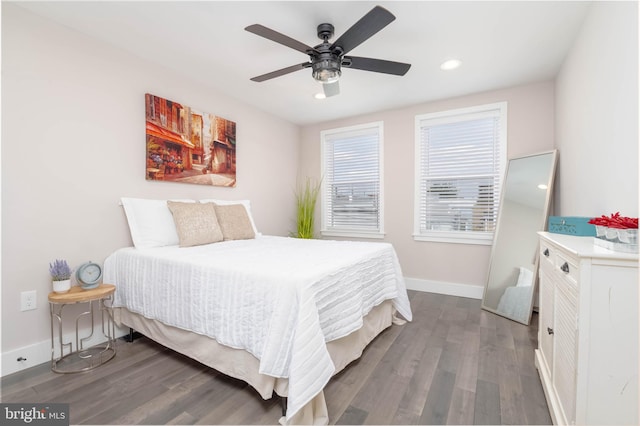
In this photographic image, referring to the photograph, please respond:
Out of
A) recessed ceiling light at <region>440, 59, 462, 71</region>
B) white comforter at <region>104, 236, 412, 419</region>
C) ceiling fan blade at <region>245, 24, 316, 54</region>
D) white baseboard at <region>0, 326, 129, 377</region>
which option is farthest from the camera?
recessed ceiling light at <region>440, 59, 462, 71</region>

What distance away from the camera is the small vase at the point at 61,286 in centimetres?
201

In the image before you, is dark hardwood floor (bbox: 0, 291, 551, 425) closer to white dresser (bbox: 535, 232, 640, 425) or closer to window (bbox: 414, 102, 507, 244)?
white dresser (bbox: 535, 232, 640, 425)

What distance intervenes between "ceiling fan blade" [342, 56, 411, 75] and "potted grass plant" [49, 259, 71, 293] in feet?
8.14

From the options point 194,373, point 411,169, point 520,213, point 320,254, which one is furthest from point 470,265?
point 194,373

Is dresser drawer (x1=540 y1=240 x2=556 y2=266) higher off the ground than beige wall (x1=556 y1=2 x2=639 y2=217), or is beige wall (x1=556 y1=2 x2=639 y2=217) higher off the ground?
beige wall (x1=556 y1=2 x2=639 y2=217)

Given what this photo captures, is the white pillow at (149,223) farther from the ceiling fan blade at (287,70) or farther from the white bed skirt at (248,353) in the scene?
the ceiling fan blade at (287,70)

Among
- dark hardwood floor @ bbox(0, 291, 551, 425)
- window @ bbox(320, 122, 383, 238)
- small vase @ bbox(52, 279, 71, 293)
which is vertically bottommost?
dark hardwood floor @ bbox(0, 291, 551, 425)

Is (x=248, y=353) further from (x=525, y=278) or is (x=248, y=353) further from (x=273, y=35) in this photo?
(x=525, y=278)

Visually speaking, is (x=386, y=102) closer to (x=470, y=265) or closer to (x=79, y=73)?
(x=470, y=265)

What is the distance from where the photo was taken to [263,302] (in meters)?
1.55

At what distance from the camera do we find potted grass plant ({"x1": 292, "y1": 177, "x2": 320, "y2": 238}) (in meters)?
4.48

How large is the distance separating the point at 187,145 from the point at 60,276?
160 cm

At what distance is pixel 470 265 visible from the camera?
355 cm

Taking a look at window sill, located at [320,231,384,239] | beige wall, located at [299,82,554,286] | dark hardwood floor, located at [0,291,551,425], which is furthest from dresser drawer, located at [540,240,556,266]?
window sill, located at [320,231,384,239]
